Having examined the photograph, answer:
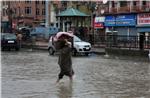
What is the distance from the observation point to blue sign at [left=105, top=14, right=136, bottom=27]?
70.1 meters

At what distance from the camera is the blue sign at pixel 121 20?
7006 cm

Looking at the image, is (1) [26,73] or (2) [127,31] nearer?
(1) [26,73]

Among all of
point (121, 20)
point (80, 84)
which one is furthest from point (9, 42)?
point (121, 20)

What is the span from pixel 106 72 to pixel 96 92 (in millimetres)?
6969

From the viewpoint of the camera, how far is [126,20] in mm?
70500

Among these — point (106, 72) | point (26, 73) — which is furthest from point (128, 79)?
point (26, 73)

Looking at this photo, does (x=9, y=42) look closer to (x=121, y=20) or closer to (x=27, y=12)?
(x=121, y=20)

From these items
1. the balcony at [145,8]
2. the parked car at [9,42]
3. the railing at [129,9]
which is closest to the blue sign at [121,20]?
the railing at [129,9]

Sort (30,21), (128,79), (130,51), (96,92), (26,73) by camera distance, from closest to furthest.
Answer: (96,92) < (128,79) < (26,73) < (130,51) < (30,21)

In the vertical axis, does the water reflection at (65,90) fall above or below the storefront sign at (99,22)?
below

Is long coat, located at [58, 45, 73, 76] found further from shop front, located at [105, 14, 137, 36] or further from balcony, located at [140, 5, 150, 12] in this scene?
shop front, located at [105, 14, 137, 36]

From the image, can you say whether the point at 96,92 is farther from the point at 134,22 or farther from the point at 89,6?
the point at 89,6

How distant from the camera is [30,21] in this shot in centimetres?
12738

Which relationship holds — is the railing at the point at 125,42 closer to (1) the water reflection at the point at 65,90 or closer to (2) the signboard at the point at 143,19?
(1) the water reflection at the point at 65,90
